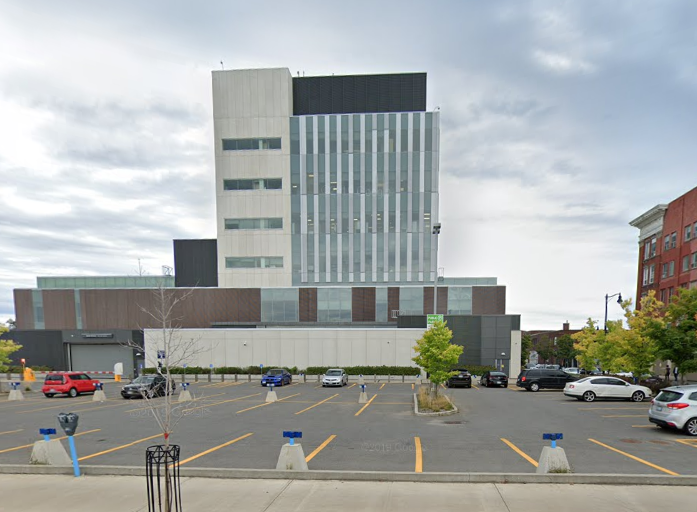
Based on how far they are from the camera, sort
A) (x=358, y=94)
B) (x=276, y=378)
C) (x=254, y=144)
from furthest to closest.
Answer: (x=358, y=94), (x=254, y=144), (x=276, y=378)

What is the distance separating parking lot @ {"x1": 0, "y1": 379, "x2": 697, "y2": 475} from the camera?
9531 millimetres

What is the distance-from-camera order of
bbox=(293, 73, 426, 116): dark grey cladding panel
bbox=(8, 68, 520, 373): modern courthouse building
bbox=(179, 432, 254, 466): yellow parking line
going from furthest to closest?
bbox=(293, 73, 426, 116): dark grey cladding panel
bbox=(8, 68, 520, 373): modern courthouse building
bbox=(179, 432, 254, 466): yellow parking line

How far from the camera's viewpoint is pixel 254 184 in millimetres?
51156

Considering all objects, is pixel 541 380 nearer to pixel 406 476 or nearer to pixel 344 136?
pixel 406 476

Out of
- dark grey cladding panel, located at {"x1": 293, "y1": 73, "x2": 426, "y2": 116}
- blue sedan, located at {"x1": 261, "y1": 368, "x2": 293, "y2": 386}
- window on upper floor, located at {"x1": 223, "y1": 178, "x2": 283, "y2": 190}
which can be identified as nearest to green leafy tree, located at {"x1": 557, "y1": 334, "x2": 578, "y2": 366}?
dark grey cladding panel, located at {"x1": 293, "y1": 73, "x2": 426, "y2": 116}

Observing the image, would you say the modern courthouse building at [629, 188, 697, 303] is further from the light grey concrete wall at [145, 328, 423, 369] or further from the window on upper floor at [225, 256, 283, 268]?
the window on upper floor at [225, 256, 283, 268]

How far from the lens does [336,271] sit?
50312 mm

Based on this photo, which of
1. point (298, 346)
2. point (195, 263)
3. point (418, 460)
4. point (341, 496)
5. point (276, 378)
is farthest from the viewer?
point (195, 263)

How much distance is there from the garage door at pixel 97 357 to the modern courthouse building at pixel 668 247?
61800 millimetres

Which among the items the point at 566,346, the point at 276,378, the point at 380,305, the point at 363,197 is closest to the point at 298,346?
the point at 276,378

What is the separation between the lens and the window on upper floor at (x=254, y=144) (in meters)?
51.2

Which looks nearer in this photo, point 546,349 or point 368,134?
point 368,134

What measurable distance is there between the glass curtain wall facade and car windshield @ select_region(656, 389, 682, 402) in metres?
36.4

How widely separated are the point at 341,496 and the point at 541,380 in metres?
25.7
